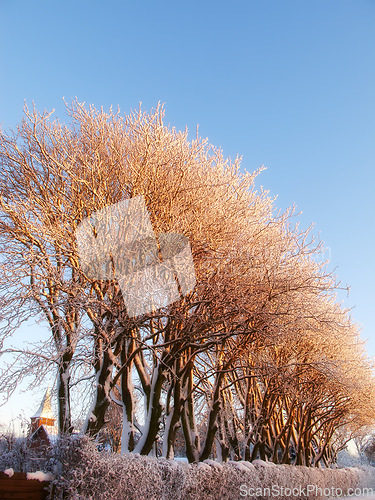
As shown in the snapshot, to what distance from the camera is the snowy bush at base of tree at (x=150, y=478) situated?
226 inches

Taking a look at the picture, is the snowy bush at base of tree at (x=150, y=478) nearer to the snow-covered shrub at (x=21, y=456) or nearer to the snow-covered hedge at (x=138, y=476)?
the snow-covered hedge at (x=138, y=476)

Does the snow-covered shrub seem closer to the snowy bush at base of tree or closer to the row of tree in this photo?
the snowy bush at base of tree

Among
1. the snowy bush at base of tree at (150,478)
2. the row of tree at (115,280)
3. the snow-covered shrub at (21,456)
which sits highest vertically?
the row of tree at (115,280)

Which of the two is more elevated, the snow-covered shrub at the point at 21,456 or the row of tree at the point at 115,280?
the row of tree at the point at 115,280

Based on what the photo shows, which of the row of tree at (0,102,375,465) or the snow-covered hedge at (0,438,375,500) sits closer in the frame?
the snow-covered hedge at (0,438,375,500)

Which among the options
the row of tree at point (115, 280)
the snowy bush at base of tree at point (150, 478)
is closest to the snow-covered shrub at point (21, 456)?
the snowy bush at base of tree at point (150, 478)

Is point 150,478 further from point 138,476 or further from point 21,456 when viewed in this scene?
point 21,456

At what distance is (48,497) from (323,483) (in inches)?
560

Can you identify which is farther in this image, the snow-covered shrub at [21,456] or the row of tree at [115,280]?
the row of tree at [115,280]

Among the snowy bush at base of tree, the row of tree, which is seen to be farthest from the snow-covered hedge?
the row of tree

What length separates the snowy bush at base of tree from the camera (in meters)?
5.74

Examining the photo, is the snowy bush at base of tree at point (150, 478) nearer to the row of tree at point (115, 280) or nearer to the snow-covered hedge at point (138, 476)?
the snow-covered hedge at point (138, 476)

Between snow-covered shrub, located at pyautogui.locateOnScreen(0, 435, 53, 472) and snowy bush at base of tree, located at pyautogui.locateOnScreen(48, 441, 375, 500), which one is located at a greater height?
snow-covered shrub, located at pyautogui.locateOnScreen(0, 435, 53, 472)

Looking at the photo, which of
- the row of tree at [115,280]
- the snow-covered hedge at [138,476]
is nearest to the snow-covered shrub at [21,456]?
the snow-covered hedge at [138,476]
